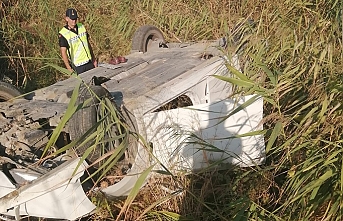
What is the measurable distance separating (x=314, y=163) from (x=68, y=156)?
5.68 ft

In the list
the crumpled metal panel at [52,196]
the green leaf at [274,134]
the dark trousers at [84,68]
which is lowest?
the crumpled metal panel at [52,196]

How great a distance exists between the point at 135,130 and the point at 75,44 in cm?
298

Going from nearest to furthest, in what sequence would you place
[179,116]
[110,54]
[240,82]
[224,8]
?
[240,82], [179,116], [224,8], [110,54]

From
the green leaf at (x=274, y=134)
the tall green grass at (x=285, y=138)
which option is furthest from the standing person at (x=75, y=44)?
the green leaf at (x=274, y=134)

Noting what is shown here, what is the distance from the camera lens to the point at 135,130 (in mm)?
3410

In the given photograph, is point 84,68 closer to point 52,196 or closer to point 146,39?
point 146,39

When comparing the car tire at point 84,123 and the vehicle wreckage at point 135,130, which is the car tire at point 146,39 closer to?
the vehicle wreckage at point 135,130

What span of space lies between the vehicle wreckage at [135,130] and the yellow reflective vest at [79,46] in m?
1.51

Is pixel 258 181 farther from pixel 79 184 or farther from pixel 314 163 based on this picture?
pixel 79 184

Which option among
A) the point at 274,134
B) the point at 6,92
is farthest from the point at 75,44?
the point at 274,134

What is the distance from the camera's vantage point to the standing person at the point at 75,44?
19.2 feet

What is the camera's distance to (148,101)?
372 centimetres

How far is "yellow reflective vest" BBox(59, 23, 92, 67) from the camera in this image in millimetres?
5914

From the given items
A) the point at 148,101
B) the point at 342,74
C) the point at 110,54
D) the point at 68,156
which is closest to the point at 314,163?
the point at 342,74
